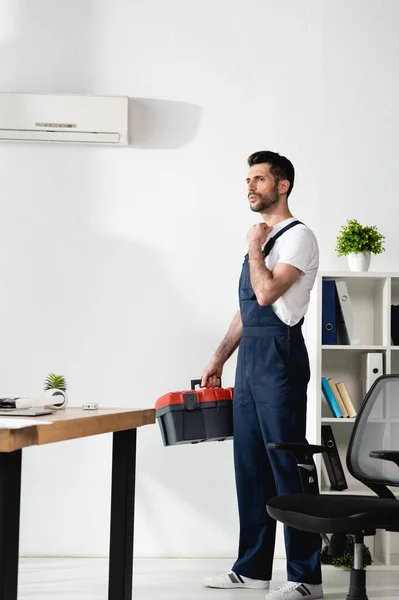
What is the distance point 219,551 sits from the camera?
13.1ft

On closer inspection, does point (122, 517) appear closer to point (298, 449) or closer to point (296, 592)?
point (298, 449)

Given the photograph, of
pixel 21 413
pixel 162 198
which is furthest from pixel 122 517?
pixel 162 198

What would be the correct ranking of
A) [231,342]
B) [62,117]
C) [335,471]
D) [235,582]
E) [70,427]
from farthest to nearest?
[62,117], [335,471], [231,342], [235,582], [70,427]

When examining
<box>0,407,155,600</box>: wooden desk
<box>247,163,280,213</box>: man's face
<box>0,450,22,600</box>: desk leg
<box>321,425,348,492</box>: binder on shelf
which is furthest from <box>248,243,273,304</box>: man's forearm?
<box>0,450,22,600</box>: desk leg

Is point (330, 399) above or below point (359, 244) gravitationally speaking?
below

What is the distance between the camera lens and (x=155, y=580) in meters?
3.53

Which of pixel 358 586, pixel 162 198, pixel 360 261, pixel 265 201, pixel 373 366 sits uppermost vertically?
pixel 162 198

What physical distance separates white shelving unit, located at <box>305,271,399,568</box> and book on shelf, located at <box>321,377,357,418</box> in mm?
47

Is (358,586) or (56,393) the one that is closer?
(358,586)

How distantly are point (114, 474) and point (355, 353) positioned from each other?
→ 1.85 metres

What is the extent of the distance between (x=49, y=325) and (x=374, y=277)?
1604mm

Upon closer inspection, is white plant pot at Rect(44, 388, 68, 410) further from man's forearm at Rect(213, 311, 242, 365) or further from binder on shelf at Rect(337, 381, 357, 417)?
binder on shelf at Rect(337, 381, 357, 417)

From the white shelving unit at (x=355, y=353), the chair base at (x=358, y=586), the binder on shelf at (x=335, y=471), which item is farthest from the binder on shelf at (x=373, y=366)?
the chair base at (x=358, y=586)

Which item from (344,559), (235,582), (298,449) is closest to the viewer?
(298,449)
